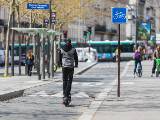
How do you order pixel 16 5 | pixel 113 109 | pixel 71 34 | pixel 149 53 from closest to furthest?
pixel 113 109, pixel 16 5, pixel 149 53, pixel 71 34

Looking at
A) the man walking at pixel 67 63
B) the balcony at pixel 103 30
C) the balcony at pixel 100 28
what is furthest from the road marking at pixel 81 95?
the balcony at pixel 103 30

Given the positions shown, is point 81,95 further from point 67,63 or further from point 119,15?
point 67,63

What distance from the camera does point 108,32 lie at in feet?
458

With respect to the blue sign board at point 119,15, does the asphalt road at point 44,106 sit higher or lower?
lower

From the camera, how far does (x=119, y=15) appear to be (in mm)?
22297

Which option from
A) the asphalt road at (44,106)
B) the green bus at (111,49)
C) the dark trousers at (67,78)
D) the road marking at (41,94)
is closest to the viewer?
the asphalt road at (44,106)

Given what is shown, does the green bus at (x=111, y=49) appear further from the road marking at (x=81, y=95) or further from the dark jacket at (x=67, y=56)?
the dark jacket at (x=67, y=56)

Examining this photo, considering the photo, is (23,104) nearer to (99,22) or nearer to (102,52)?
(102,52)

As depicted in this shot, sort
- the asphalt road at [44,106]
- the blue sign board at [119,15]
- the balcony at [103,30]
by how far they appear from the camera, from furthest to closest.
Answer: the balcony at [103,30]
the blue sign board at [119,15]
the asphalt road at [44,106]

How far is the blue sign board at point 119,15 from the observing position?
2216 centimetres

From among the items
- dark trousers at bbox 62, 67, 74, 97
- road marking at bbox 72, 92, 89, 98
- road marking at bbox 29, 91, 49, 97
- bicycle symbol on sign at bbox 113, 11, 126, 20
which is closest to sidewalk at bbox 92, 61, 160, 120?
road marking at bbox 72, 92, 89, 98

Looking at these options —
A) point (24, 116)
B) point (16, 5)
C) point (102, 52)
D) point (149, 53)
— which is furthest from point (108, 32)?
point (24, 116)

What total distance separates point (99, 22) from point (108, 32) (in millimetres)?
9594

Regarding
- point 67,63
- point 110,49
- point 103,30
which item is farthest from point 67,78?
point 103,30
